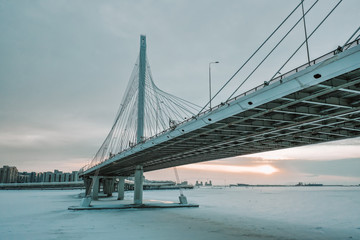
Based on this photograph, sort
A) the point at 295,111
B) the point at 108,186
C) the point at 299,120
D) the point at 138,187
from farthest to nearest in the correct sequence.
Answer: the point at 108,186 → the point at 138,187 → the point at 299,120 → the point at 295,111

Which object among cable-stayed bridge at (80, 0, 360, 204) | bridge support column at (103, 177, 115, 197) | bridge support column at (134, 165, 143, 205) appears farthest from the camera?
bridge support column at (103, 177, 115, 197)

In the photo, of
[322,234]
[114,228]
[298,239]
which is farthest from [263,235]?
[114,228]

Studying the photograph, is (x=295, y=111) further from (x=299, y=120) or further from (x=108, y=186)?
(x=108, y=186)

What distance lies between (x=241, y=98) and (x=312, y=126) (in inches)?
369

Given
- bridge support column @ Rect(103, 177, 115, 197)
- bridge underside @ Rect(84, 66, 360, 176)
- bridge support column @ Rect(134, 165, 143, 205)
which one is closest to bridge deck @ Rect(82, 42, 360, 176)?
bridge underside @ Rect(84, 66, 360, 176)

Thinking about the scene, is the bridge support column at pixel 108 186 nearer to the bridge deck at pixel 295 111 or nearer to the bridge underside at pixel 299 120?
the bridge underside at pixel 299 120

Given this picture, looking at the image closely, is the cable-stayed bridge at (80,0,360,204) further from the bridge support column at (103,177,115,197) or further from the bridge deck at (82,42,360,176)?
the bridge support column at (103,177,115,197)

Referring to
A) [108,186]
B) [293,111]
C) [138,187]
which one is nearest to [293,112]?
[293,111]

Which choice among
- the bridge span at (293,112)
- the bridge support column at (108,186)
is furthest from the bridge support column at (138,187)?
the bridge support column at (108,186)

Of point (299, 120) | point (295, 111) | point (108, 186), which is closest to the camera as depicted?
point (295, 111)

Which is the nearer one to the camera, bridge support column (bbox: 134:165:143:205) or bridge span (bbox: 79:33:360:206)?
bridge span (bbox: 79:33:360:206)

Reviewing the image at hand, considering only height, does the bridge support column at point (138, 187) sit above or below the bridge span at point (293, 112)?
below

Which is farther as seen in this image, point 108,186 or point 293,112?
point 108,186

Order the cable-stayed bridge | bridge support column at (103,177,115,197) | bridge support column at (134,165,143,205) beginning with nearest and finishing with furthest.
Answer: the cable-stayed bridge, bridge support column at (134,165,143,205), bridge support column at (103,177,115,197)
